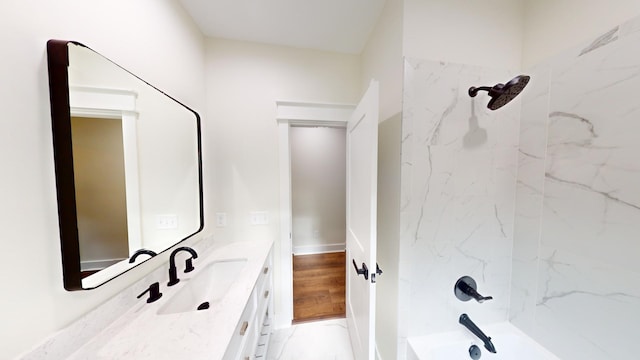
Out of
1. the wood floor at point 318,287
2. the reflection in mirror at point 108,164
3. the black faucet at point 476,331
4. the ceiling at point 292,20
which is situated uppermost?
the ceiling at point 292,20

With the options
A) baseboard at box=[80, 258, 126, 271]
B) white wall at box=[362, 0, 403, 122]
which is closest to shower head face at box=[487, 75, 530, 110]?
white wall at box=[362, 0, 403, 122]

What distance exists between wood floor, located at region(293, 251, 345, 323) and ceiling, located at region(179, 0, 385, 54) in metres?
2.50

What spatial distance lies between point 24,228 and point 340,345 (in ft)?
6.27

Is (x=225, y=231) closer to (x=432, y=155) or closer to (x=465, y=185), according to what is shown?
(x=432, y=155)

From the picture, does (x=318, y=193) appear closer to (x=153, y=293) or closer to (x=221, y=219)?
(x=221, y=219)

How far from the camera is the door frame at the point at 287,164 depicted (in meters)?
1.67

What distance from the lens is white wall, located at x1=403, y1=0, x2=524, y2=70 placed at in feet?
3.41

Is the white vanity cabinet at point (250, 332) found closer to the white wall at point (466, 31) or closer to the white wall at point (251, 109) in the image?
the white wall at point (251, 109)

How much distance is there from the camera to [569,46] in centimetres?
95

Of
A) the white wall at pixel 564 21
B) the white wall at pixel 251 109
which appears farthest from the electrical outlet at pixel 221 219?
the white wall at pixel 564 21

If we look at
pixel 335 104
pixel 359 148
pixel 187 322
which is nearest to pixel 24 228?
pixel 187 322

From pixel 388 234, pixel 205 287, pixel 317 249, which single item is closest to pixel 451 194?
A: pixel 388 234

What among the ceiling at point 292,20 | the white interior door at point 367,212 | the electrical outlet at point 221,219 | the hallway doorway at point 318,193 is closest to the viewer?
the white interior door at point 367,212

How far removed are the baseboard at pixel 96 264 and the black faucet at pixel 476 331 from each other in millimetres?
1817
